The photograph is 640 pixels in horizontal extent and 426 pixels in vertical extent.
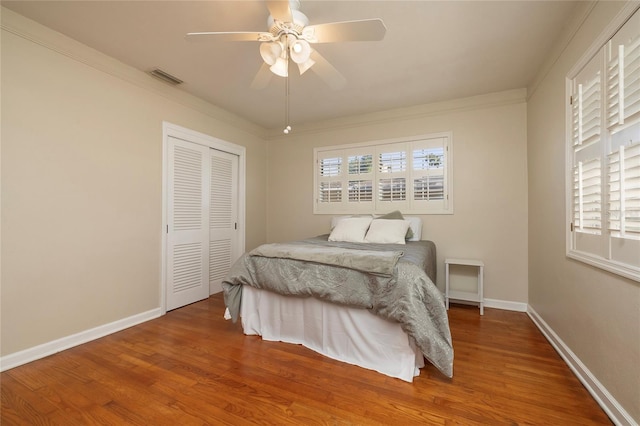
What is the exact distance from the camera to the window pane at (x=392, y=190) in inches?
143

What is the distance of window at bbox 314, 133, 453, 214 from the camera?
3.44m

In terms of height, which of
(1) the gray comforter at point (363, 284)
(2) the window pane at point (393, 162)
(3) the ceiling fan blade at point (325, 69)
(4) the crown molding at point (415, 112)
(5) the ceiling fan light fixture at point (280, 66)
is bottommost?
(1) the gray comforter at point (363, 284)

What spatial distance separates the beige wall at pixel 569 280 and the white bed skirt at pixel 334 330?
1.01 meters

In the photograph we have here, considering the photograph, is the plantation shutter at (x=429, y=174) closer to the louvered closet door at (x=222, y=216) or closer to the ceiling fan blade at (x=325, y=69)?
the ceiling fan blade at (x=325, y=69)

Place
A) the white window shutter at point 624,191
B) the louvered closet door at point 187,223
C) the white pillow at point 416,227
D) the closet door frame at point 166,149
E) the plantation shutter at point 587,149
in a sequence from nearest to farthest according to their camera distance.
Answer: the white window shutter at point 624,191 < the plantation shutter at point 587,149 < the closet door frame at point 166,149 < the louvered closet door at point 187,223 < the white pillow at point 416,227

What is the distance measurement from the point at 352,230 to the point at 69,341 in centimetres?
283

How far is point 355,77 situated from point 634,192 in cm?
234

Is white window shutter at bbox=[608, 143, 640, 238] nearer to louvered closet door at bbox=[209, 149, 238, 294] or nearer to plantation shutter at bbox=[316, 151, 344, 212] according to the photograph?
plantation shutter at bbox=[316, 151, 344, 212]

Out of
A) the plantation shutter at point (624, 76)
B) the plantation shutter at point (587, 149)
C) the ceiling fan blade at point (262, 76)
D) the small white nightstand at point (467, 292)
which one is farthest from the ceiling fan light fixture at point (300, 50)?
the small white nightstand at point (467, 292)

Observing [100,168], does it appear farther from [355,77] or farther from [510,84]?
[510,84]

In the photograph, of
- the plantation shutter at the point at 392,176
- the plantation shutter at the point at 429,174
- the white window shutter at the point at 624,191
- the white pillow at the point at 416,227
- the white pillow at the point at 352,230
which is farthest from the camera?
the plantation shutter at the point at 392,176

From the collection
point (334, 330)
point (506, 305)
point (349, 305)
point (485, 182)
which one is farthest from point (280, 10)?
point (506, 305)

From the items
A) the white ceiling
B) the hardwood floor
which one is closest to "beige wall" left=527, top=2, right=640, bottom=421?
the hardwood floor

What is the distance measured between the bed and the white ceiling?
1.72 metres
